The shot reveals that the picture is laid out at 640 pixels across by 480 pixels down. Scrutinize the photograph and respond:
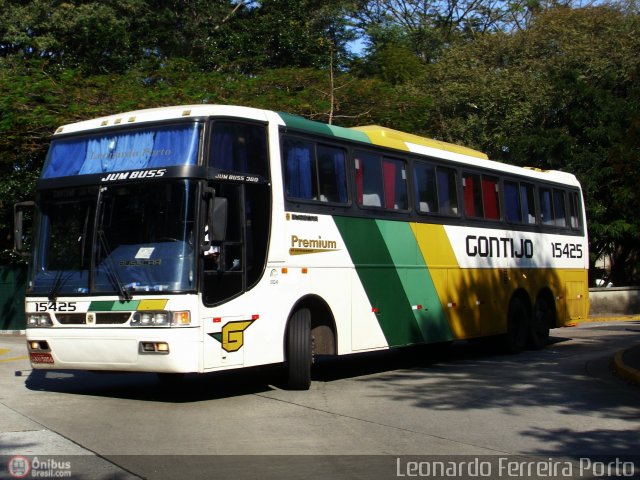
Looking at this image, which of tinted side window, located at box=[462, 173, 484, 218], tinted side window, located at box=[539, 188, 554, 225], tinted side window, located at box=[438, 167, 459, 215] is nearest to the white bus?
tinted side window, located at box=[438, 167, 459, 215]

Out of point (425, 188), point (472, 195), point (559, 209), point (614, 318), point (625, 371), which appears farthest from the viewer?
point (614, 318)

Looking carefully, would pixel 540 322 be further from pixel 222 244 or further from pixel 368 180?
pixel 222 244

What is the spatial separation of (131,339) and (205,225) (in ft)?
5.06

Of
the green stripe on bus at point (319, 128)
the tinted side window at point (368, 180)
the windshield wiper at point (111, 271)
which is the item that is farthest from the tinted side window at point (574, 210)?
the windshield wiper at point (111, 271)

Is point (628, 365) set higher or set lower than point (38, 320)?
lower

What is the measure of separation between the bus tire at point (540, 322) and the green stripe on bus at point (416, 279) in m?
3.69

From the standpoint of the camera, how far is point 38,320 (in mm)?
10500

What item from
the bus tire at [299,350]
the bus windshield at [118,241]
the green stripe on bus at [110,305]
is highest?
the bus windshield at [118,241]

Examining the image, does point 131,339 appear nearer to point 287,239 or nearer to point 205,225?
point 205,225

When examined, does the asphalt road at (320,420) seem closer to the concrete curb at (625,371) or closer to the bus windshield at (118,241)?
the concrete curb at (625,371)

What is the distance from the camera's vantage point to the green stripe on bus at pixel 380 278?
12.3m

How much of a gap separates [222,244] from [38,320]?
253 centimetres

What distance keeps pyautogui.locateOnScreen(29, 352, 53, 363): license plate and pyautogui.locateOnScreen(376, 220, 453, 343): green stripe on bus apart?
5080mm

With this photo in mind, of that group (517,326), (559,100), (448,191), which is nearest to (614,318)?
(559,100)
